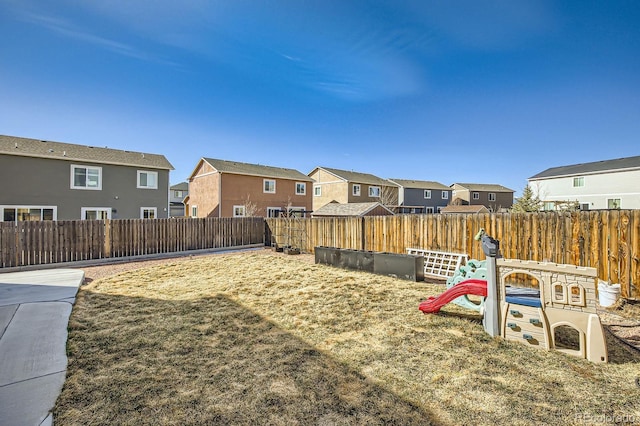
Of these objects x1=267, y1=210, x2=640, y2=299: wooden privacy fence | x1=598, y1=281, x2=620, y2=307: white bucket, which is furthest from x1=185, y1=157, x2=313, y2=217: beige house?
x1=598, y1=281, x2=620, y2=307: white bucket

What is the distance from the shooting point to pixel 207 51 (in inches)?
456

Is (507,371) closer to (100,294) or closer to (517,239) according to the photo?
(517,239)

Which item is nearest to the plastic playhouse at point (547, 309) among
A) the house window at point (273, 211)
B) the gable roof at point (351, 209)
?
the gable roof at point (351, 209)

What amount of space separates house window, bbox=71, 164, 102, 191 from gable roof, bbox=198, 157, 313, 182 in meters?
8.31

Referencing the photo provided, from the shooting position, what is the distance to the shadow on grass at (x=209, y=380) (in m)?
2.39

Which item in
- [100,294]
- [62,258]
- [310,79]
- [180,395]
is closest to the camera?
[180,395]

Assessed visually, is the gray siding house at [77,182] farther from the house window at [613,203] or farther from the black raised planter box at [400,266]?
the house window at [613,203]

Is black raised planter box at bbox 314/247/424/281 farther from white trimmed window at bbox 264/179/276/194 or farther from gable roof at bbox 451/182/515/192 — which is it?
gable roof at bbox 451/182/515/192

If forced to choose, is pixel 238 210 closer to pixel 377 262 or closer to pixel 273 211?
pixel 273 211

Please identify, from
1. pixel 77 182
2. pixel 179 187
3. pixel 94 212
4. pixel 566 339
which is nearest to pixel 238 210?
pixel 94 212

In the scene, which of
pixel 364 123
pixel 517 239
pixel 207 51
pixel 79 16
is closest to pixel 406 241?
pixel 517 239

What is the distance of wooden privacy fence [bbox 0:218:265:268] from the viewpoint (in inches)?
379

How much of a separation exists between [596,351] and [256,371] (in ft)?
13.4

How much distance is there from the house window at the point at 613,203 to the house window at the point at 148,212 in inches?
1625
